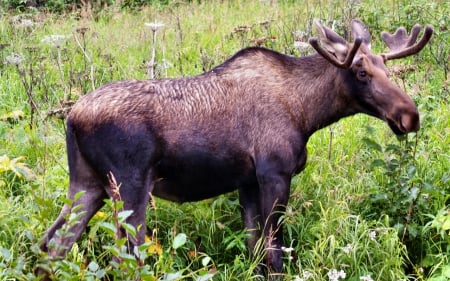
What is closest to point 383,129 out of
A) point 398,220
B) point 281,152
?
point 398,220

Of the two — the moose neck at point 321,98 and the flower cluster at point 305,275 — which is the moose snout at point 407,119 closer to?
the moose neck at point 321,98

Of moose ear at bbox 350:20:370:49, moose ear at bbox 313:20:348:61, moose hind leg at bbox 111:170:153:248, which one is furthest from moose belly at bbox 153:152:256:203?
moose ear at bbox 350:20:370:49

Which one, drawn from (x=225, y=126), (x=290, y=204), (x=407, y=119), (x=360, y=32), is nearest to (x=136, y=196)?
(x=225, y=126)

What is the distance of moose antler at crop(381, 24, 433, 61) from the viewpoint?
16.7ft

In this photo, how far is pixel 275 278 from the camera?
5.02 metres

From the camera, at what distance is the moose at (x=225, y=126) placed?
478 centimetres

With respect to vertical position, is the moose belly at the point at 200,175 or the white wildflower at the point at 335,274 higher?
the moose belly at the point at 200,175

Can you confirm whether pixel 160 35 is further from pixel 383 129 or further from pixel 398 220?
pixel 398 220

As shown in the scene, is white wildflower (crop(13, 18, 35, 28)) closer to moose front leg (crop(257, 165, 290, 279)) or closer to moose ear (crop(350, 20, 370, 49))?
moose ear (crop(350, 20, 370, 49))

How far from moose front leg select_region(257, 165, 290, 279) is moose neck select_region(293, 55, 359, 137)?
1.60ft

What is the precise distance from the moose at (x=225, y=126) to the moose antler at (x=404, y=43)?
0.5 inches

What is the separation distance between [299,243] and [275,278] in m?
0.42

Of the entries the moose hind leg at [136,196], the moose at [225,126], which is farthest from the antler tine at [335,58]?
the moose hind leg at [136,196]

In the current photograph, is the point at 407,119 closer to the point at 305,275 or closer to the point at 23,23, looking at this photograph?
the point at 305,275
